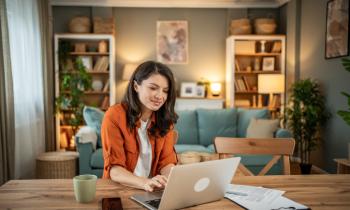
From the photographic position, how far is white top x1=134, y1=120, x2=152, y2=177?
1744 mm

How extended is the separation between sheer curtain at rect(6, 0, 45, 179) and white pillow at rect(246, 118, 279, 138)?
99.8 inches

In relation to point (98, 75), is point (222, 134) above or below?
below

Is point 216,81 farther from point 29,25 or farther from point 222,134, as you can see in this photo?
point 29,25

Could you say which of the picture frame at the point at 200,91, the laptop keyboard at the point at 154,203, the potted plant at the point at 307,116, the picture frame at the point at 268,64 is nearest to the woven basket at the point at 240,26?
the picture frame at the point at 268,64

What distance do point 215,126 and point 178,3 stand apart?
2406mm

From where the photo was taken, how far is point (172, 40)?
648 cm

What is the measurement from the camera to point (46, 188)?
1.45m

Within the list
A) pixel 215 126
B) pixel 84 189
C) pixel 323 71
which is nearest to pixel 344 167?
pixel 323 71

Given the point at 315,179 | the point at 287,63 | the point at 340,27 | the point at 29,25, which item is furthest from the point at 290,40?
the point at 315,179

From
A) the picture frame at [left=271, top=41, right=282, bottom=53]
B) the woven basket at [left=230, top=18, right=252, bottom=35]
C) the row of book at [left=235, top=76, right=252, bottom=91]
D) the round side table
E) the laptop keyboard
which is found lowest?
the round side table

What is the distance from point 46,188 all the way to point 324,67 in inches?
165

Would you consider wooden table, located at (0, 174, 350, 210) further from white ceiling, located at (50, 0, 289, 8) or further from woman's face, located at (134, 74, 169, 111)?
white ceiling, located at (50, 0, 289, 8)

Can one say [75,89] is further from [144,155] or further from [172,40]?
[144,155]

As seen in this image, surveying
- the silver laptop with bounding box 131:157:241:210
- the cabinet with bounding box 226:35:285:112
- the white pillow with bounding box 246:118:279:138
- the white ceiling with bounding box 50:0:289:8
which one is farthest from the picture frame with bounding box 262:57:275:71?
the silver laptop with bounding box 131:157:241:210
